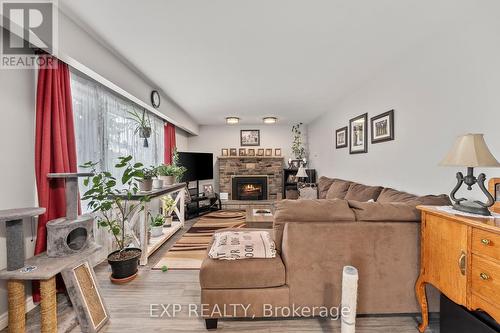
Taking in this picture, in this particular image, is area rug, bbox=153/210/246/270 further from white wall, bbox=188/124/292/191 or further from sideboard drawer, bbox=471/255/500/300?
sideboard drawer, bbox=471/255/500/300

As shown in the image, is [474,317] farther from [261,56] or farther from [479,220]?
[261,56]

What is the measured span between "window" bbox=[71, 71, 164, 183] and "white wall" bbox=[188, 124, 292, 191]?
3033mm

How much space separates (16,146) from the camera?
1711mm

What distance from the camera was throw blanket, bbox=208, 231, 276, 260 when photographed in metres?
1.68

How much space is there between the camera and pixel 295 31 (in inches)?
81.0

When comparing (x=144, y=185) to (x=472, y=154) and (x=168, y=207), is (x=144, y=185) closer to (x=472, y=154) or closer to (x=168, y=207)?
(x=168, y=207)

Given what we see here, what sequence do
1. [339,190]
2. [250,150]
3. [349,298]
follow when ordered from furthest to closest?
[250,150] < [339,190] < [349,298]

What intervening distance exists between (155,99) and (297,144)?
4264 millimetres

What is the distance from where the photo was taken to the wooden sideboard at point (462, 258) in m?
1.11

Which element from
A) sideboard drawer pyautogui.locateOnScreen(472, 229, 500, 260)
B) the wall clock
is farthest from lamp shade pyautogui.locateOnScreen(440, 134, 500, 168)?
the wall clock

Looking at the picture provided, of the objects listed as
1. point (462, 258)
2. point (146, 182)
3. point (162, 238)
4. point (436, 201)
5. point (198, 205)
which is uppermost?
point (146, 182)

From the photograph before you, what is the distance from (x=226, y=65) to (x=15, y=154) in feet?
7.28

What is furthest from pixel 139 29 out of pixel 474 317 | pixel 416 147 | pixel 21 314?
pixel 474 317

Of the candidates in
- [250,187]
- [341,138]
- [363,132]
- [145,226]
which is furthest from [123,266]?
[250,187]
